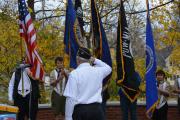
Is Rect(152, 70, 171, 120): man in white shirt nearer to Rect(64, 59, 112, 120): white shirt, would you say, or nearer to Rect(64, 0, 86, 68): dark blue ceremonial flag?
Rect(64, 0, 86, 68): dark blue ceremonial flag

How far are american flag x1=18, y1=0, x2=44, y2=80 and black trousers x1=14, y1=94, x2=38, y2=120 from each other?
1.89ft

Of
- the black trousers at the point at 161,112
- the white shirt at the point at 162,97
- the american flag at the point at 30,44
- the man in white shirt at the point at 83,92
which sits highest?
the american flag at the point at 30,44

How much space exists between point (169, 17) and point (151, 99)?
727 centimetres

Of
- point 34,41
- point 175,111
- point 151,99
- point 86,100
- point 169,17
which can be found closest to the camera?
point 86,100

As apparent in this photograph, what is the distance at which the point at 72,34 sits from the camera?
10.5m

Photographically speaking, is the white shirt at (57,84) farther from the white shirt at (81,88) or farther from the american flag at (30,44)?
the white shirt at (81,88)

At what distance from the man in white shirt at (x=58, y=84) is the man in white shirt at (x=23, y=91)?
1.42 feet

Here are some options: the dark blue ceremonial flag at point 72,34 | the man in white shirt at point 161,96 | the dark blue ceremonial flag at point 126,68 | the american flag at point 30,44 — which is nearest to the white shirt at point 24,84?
the american flag at point 30,44

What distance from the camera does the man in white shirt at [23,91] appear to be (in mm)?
9797

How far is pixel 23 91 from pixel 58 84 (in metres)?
0.83

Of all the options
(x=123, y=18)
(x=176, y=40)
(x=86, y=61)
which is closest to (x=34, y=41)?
(x=123, y=18)

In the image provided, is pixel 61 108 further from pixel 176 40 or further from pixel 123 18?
pixel 176 40

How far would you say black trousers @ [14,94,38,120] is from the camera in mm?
9930

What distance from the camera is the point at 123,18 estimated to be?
Result: 33.9 feet
